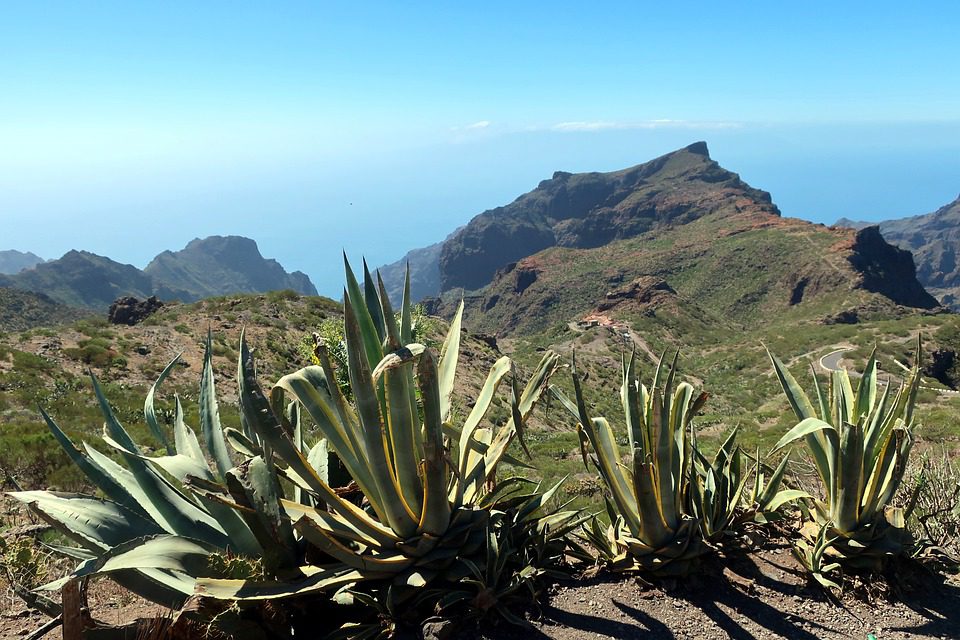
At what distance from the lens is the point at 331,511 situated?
115 inches

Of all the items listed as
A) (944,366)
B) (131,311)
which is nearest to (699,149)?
(944,366)

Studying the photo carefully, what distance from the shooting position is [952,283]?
136250mm

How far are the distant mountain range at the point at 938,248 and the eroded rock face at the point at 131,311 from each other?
116503 mm

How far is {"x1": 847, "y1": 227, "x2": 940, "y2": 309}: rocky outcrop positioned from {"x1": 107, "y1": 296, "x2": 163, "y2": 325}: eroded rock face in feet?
204

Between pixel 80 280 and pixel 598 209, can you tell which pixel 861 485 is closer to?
pixel 80 280

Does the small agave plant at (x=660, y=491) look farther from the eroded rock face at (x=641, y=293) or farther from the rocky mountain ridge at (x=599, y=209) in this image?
the rocky mountain ridge at (x=599, y=209)

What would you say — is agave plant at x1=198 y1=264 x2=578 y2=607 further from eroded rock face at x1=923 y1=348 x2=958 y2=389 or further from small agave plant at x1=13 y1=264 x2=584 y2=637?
eroded rock face at x1=923 y1=348 x2=958 y2=389

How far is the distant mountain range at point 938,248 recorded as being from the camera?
134875 millimetres

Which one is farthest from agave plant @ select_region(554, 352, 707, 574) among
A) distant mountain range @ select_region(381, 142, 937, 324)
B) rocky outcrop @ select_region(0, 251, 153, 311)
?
rocky outcrop @ select_region(0, 251, 153, 311)

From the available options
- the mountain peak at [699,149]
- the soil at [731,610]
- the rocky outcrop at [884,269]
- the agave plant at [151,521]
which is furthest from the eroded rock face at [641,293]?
the mountain peak at [699,149]

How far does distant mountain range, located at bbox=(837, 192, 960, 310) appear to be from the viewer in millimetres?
134875

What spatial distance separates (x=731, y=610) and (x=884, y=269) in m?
78.1

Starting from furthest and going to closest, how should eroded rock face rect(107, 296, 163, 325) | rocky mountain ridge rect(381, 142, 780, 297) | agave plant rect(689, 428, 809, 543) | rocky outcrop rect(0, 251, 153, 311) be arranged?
rocky mountain ridge rect(381, 142, 780, 297) < rocky outcrop rect(0, 251, 153, 311) < eroded rock face rect(107, 296, 163, 325) < agave plant rect(689, 428, 809, 543)

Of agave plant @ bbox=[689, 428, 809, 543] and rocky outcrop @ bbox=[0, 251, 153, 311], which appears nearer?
agave plant @ bbox=[689, 428, 809, 543]
